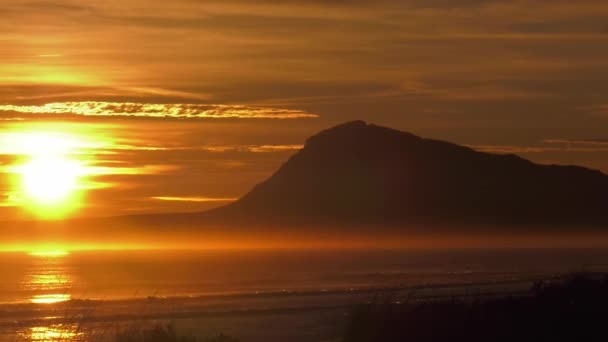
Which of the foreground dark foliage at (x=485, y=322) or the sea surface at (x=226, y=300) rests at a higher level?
the foreground dark foliage at (x=485, y=322)

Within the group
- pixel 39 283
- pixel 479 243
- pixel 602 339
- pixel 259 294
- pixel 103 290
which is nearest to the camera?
pixel 602 339

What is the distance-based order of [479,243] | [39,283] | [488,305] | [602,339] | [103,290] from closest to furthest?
[602,339], [488,305], [103,290], [39,283], [479,243]

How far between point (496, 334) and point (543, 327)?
3.36 ft

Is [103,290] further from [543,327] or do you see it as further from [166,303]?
[543,327]

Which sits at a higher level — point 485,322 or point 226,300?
point 485,322

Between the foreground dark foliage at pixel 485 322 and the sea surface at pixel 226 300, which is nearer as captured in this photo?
the foreground dark foliage at pixel 485 322

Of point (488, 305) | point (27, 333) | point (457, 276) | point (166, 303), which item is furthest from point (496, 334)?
point (457, 276)

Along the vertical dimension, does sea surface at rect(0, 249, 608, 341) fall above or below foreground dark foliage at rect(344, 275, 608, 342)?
below

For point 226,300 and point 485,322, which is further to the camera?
point 226,300

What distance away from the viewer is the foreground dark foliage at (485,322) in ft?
69.7

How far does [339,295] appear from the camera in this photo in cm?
4816

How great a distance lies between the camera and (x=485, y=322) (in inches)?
857

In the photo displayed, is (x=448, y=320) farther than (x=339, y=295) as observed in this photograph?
No

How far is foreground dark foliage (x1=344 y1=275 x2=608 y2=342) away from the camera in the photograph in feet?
69.7
